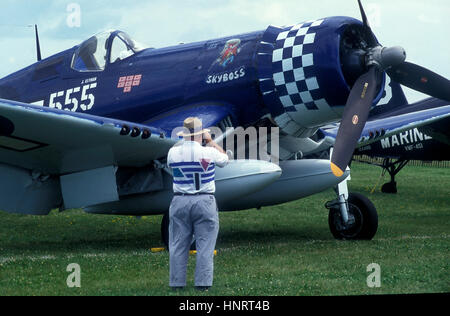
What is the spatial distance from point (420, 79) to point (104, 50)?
4.18 meters

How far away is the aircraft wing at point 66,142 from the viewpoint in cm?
660

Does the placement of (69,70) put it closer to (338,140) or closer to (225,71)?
(225,71)

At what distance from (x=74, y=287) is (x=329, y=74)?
3.59 m

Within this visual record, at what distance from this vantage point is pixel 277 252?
7.52 meters

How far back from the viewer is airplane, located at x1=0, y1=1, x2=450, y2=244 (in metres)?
7.20

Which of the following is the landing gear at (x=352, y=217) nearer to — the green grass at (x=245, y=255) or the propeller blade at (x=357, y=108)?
the green grass at (x=245, y=255)

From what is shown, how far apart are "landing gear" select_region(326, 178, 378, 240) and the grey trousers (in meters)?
3.57

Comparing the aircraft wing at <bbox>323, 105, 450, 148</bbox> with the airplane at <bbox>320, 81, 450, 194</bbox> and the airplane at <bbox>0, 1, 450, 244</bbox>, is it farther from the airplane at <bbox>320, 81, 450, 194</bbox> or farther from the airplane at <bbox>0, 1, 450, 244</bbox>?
the airplane at <bbox>320, 81, 450, 194</bbox>

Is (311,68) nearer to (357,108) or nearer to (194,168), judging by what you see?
(357,108)

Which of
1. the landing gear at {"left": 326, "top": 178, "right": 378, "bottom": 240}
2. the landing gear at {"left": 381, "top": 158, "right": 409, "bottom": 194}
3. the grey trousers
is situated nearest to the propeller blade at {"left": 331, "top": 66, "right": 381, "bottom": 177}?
the landing gear at {"left": 326, "top": 178, "right": 378, "bottom": 240}

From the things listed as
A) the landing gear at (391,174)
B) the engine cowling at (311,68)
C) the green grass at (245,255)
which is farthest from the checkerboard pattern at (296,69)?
the landing gear at (391,174)

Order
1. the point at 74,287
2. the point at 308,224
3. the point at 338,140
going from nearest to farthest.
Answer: the point at 74,287 < the point at 338,140 < the point at 308,224
